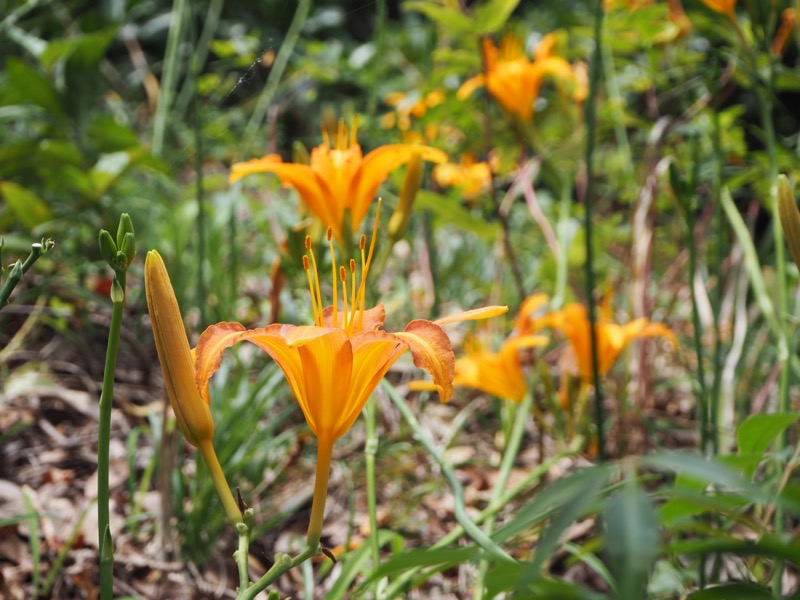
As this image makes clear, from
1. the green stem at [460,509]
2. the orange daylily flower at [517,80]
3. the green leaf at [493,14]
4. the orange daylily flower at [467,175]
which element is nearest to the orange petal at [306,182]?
the green stem at [460,509]

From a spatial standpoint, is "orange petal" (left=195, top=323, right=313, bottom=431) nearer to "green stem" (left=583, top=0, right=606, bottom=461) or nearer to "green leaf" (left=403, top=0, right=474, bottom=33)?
"green stem" (left=583, top=0, right=606, bottom=461)

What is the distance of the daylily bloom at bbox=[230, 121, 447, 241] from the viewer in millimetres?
875

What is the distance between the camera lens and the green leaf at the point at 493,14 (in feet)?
4.12

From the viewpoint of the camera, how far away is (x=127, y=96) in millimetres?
3859

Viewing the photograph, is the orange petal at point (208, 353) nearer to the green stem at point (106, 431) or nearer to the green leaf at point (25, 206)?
the green stem at point (106, 431)

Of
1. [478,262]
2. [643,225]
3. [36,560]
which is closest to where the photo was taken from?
[36,560]

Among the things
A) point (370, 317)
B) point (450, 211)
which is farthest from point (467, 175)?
point (370, 317)

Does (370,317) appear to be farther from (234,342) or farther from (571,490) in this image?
(571,490)

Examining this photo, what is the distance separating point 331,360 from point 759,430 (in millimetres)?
325

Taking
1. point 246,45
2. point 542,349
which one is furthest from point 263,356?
point 246,45

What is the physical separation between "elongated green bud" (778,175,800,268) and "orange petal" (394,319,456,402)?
0.95ft

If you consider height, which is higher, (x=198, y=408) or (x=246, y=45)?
(x=246, y=45)

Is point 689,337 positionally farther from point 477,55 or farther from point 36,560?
point 36,560

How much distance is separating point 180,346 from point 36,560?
57cm
